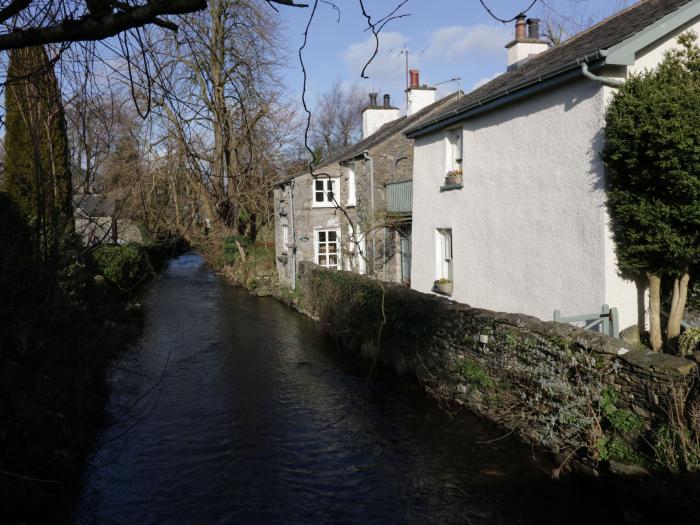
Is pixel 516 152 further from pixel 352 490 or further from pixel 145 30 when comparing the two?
pixel 145 30

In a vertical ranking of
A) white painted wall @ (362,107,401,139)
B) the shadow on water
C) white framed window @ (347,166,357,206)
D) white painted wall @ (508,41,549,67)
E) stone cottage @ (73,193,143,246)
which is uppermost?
white painted wall @ (362,107,401,139)

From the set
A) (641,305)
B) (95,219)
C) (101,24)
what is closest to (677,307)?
(641,305)

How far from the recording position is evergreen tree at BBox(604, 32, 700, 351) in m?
8.21

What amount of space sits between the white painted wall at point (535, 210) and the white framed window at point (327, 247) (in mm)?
9816

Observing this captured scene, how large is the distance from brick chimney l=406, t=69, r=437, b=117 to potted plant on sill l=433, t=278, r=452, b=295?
490 inches

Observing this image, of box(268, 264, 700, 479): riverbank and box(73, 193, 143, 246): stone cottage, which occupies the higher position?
box(73, 193, 143, 246): stone cottage

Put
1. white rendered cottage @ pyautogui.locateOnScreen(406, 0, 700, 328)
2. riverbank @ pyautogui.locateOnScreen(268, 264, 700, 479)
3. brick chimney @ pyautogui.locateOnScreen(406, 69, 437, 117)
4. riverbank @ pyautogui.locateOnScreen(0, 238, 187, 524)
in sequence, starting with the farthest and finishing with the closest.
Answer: brick chimney @ pyautogui.locateOnScreen(406, 69, 437, 117) → white rendered cottage @ pyautogui.locateOnScreen(406, 0, 700, 328) → riverbank @ pyautogui.locateOnScreen(268, 264, 700, 479) → riverbank @ pyautogui.locateOnScreen(0, 238, 187, 524)

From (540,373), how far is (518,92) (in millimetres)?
5636

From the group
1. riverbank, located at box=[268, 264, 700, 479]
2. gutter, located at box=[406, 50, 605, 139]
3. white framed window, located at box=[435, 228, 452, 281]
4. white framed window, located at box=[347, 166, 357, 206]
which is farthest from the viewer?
white framed window, located at box=[347, 166, 357, 206]

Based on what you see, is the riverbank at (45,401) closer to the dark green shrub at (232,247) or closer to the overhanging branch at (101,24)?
the overhanging branch at (101,24)

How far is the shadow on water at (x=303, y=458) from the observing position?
24.1 feet

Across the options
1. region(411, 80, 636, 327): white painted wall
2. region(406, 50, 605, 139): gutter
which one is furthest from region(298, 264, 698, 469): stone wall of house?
region(406, 50, 605, 139): gutter

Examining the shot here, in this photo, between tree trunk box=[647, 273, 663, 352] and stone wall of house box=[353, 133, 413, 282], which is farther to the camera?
stone wall of house box=[353, 133, 413, 282]

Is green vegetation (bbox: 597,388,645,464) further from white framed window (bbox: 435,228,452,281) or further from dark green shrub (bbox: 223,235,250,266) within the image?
dark green shrub (bbox: 223,235,250,266)
